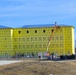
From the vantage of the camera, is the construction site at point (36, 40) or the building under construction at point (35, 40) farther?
the building under construction at point (35, 40)

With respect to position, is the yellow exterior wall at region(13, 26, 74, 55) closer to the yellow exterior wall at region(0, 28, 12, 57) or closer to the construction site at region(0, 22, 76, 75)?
the construction site at region(0, 22, 76, 75)

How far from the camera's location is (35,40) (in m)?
102

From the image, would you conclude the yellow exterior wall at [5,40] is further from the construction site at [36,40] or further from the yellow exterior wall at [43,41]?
the yellow exterior wall at [43,41]

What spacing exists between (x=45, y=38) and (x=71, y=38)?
8.55 m

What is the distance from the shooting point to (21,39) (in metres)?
104

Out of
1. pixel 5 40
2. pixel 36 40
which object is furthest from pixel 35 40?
pixel 5 40

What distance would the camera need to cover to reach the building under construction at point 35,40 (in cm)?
10000

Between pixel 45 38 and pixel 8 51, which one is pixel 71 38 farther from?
pixel 8 51

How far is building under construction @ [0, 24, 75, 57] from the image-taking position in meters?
100

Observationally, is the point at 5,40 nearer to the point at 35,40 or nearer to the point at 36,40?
the point at 35,40

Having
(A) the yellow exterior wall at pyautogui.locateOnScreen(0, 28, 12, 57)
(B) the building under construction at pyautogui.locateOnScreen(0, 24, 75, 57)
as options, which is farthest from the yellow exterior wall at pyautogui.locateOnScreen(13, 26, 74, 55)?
(A) the yellow exterior wall at pyautogui.locateOnScreen(0, 28, 12, 57)

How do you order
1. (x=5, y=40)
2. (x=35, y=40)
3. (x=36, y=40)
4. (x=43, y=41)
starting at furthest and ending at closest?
(x=5, y=40) → (x=35, y=40) → (x=36, y=40) → (x=43, y=41)

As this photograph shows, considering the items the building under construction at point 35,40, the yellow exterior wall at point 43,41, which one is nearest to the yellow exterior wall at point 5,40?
the building under construction at point 35,40

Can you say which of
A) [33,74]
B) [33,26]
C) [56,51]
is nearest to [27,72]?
[33,74]
